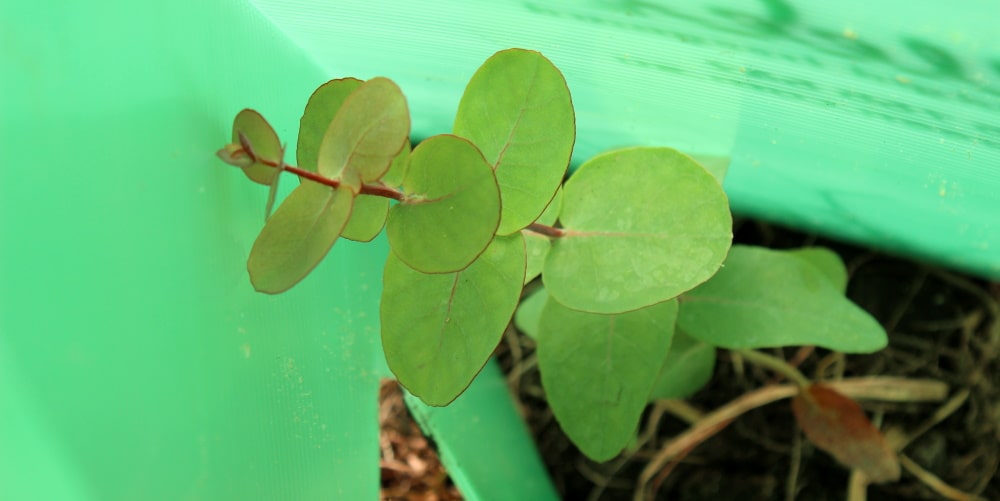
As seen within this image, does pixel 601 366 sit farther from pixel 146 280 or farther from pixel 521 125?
pixel 146 280

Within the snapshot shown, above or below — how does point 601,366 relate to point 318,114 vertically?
below

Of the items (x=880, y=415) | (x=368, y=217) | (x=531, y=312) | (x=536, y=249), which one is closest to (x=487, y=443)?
(x=531, y=312)

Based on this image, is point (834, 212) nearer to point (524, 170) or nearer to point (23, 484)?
point (524, 170)

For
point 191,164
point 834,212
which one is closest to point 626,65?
point 191,164

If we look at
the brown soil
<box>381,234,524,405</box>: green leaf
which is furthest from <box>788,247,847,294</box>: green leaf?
<box>381,234,524,405</box>: green leaf

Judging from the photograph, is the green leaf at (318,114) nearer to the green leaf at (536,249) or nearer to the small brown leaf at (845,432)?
the green leaf at (536,249)

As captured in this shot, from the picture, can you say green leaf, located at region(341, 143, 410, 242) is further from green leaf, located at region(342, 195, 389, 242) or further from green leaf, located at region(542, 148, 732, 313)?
green leaf, located at region(542, 148, 732, 313)
